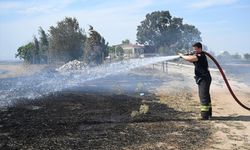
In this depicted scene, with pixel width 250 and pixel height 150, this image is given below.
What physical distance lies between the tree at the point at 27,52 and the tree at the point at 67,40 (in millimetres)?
6576

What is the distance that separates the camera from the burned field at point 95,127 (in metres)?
6.55

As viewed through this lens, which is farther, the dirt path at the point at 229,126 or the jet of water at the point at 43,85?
the jet of water at the point at 43,85

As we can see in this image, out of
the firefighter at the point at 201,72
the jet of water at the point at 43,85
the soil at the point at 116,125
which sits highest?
the firefighter at the point at 201,72

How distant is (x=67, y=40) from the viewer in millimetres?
32750

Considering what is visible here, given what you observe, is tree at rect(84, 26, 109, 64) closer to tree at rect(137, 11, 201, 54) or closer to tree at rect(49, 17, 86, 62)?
tree at rect(49, 17, 86, 62)

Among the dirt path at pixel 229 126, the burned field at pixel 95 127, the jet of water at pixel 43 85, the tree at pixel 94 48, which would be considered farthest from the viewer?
the tree at pixel 94 48

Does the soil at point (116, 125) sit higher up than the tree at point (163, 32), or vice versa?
the tree at point (163, 32)

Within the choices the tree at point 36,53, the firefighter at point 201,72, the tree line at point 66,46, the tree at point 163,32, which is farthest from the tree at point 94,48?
the tree at point 163,32

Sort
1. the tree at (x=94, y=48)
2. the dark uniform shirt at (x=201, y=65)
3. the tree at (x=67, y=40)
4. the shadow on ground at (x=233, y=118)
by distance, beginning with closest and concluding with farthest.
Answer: the shadow on ground at (x=233, y=118) → the dark uniform shirt at (x=201, y=65) → the tree at (x=94, y=48) → the tree at (x=67, y=40)

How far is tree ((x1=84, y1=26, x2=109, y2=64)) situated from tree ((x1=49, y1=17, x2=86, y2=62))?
2.07m

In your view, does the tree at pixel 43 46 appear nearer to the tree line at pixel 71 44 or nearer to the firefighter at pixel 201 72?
the tree line at pixel 71 44

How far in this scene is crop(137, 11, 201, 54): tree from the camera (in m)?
64.9

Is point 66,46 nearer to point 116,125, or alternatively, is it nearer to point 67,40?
point 67,40

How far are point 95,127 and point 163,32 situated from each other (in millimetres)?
60131
